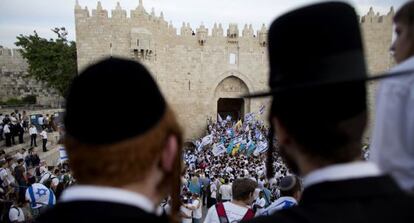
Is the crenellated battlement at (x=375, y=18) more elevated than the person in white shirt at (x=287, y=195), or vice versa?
the crenellated battlement at (x=375, y=18)

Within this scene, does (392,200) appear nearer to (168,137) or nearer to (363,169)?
(363,169)

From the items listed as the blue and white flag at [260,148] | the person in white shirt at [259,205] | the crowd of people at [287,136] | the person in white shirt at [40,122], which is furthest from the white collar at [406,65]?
the person in white shirt at [40,122]

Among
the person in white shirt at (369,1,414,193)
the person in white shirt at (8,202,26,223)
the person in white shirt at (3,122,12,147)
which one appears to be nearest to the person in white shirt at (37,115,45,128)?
the person in white shirt at (3,122,12,147)

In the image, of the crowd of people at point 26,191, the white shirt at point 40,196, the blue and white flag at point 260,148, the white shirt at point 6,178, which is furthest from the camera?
the blue and white flag at point 260,148

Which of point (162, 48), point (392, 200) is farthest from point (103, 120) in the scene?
point (162, 48)

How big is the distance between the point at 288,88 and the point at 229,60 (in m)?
23.1

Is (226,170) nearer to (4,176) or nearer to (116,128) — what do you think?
(4,176)

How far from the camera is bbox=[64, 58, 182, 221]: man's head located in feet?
3.01

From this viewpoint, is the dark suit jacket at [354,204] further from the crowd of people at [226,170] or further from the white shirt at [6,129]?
the white shirt at [6,129]

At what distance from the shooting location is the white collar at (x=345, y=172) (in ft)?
3.31

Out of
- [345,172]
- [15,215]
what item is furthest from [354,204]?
[15,215]

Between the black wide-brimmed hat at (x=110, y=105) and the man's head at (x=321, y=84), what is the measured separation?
41 cm

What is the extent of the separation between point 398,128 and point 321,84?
19.5 inches

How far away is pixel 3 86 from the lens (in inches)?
A: 1115
